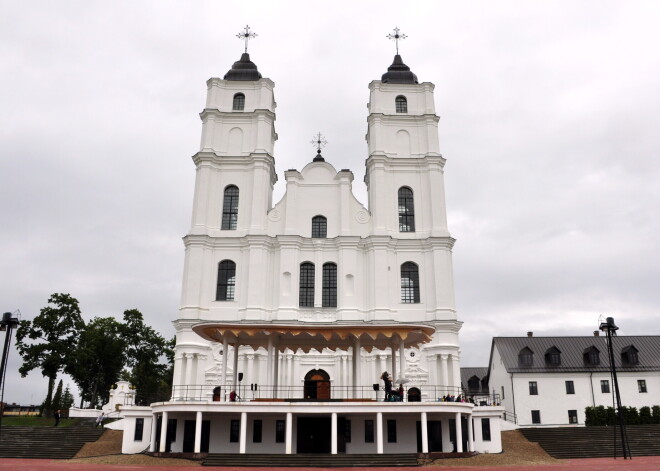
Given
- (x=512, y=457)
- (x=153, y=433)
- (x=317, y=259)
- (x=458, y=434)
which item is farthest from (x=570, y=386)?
(x=153, y=433)

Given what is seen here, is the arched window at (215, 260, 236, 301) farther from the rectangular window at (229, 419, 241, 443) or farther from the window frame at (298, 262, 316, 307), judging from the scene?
the rectangular window at (229, 419, 241, 443)

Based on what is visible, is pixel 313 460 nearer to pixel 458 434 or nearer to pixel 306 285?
pixel 458 434

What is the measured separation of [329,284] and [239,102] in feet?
53.3

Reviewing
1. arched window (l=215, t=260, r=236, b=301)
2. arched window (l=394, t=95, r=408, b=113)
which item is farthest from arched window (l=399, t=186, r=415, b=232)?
arched window (l=215, t=260, r=236, b=301)

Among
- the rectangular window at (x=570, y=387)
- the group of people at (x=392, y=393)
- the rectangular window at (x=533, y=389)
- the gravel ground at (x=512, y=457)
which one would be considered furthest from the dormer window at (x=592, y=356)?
the group of people at (x=392, y=393)

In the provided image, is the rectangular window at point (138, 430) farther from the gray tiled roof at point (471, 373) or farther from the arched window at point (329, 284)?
the gray tiled roof at point (471, 373)

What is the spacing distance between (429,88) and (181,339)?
26.4 metres

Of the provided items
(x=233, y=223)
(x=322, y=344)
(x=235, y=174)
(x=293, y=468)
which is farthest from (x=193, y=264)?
(x=293, y=468)

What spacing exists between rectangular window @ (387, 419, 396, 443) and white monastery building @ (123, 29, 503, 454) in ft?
10.3

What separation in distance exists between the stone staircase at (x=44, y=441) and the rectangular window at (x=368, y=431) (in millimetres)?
14756

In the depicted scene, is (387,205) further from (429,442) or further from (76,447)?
(76,447)

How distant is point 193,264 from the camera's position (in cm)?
3988

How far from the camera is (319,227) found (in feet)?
138

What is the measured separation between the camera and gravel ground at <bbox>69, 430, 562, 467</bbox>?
25359 mm
